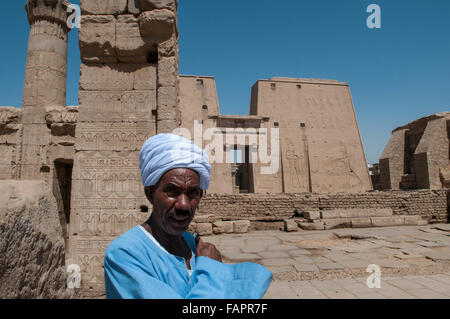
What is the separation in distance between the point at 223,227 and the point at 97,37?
6.73 m

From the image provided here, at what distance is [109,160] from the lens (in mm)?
4098

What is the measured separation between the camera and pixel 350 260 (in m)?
5.21

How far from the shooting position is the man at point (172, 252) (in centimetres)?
90

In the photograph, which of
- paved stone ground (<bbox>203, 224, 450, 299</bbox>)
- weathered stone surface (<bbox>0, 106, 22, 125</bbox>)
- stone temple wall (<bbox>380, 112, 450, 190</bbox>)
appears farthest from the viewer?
stone temple wall (<bbox>380, 112, 450, 190</bbox>)

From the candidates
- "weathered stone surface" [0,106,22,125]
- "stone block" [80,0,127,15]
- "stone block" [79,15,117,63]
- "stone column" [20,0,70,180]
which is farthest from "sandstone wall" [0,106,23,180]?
"stone block" [80,0,127,15]

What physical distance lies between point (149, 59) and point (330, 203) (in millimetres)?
9136

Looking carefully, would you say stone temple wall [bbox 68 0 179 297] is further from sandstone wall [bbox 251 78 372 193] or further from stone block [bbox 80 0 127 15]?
sandstone wall [bbox 251 78 372 193]

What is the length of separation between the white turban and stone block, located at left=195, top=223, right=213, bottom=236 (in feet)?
26.4

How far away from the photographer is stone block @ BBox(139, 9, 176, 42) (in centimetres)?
406

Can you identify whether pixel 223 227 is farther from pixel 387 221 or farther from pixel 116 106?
pixel 116 106

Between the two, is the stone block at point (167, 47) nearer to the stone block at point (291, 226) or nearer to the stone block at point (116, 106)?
the stone block at point (116, 106)

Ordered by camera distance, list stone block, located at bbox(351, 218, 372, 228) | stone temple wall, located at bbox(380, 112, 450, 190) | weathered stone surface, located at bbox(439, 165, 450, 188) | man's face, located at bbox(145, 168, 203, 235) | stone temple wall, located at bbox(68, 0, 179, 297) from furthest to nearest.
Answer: stone temple wall, located at bbox(380, 112, 450, 190)
weathered stone surface, located at bbox(439, 165, 450, 188)
stone block, located at bbox(351, 218, 372, 228)
stone temple wall, located at bbox(68, 0, 179, 297)
man's face, located at bbox(145, 168, 203, 235)

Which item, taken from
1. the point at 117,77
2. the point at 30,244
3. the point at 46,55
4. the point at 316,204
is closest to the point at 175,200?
the point at 30,244

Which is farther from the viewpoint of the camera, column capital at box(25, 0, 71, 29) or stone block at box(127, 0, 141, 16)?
column capital at box(25, 0, 71, 29)
